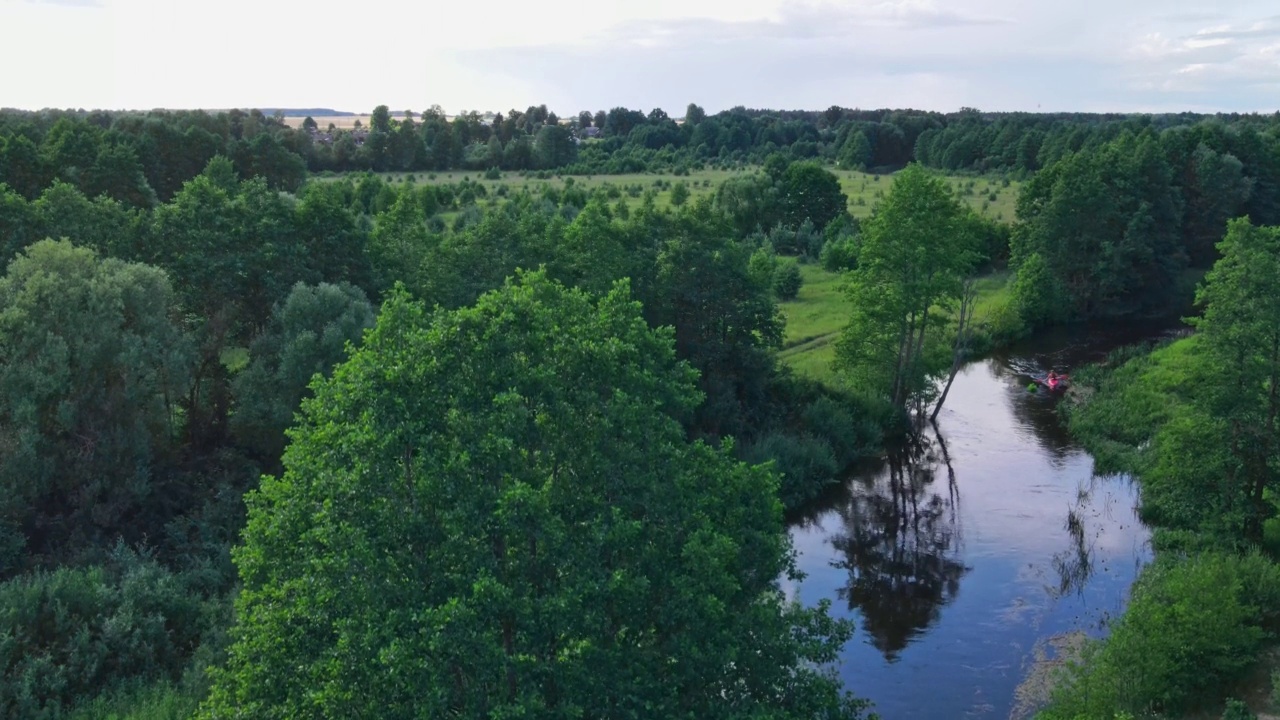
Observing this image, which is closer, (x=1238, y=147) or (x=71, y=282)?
(x=71, y=282)

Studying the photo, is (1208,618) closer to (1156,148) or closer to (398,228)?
(398,228)

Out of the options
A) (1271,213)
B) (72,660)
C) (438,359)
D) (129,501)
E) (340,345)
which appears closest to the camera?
(438,359)

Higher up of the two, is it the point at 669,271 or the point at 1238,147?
the point at 1238,147

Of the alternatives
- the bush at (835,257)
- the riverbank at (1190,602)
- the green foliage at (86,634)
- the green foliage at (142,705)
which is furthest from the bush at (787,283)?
the green foliage at (142,705)

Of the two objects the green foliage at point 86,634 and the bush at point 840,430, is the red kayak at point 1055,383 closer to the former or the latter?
the bush at point 840,430

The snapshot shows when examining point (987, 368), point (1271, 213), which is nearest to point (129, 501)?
point (987, 368)

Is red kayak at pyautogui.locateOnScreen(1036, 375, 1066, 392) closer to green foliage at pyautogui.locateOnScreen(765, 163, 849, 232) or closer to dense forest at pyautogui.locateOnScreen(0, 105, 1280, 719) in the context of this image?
dense forest at pyautogui.locateOnScreen(0, 105, 1280, 719)
